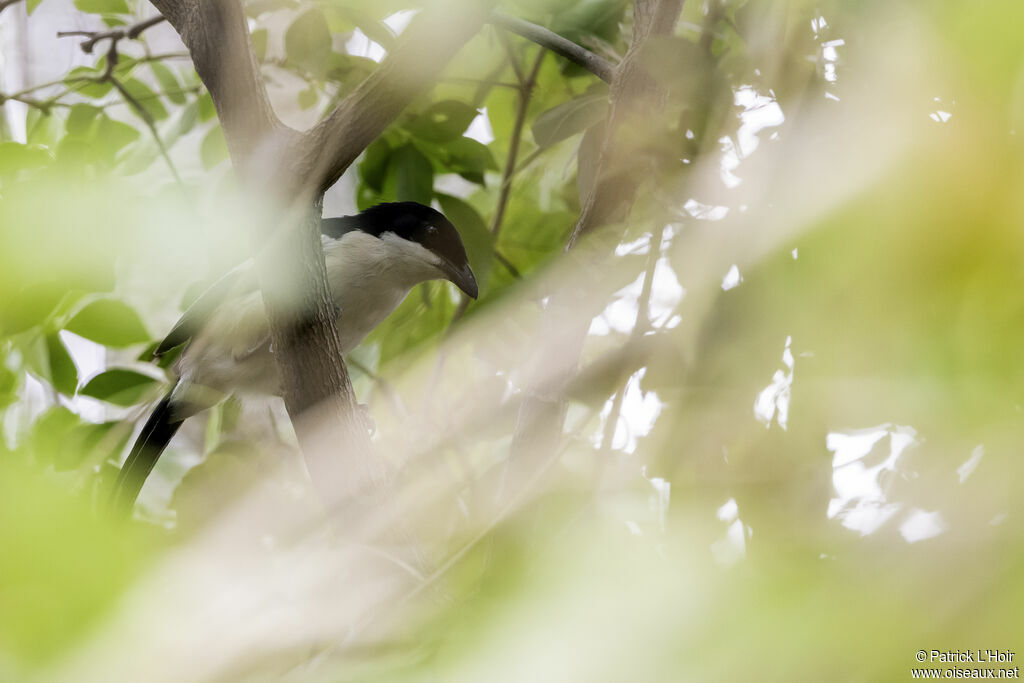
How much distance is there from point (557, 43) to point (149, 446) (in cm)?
60

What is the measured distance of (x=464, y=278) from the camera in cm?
94

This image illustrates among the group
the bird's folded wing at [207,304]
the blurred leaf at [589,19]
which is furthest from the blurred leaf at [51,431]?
the blurred leaf at [589,19]

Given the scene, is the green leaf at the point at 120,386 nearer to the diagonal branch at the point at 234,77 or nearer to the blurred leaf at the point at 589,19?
the diagonal branch at the point at 234,77

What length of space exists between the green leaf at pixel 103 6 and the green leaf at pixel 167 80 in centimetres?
8

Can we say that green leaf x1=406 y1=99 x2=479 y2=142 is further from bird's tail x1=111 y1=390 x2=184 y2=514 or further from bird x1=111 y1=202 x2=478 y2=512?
bird's tail x1=111 y1=390 x2=184 y2=514

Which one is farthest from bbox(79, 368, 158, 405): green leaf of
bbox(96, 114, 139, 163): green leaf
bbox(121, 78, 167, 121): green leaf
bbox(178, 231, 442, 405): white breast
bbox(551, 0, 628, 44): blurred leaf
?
bbox(551, 0, 628, 44): blurred leaf

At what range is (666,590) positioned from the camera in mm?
333

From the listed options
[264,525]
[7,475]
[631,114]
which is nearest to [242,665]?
[7,475]

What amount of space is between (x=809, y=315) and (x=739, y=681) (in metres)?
0.19

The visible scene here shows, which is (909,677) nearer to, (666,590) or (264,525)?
(666,590)

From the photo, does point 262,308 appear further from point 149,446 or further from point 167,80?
point 167,80

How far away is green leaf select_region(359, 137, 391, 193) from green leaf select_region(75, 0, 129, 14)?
325 mm

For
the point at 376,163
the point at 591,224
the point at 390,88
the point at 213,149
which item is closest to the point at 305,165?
the point at 390,88

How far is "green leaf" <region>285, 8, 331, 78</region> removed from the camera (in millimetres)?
865
